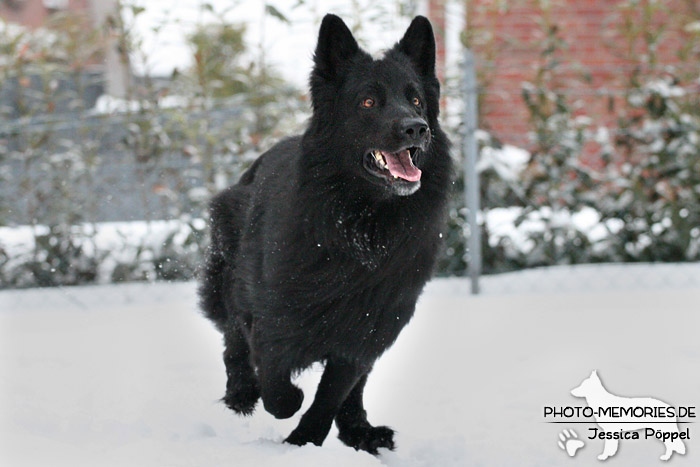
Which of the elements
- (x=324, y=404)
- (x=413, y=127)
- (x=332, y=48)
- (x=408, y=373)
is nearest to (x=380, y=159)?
(x=413, y=127)

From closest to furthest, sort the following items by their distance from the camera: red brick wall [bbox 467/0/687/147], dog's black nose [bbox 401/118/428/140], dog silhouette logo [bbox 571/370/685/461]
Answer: dog's black nose [bbox 401/118/428/140] < dog silhouette logo [bbox 571/370/685/461] < red brick wall [bbox 467/0/687/147]

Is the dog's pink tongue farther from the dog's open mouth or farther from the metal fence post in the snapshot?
the metal fence post

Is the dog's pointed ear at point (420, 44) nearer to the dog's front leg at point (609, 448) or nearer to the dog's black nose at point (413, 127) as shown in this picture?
the dog's black nose at point (413, 127)

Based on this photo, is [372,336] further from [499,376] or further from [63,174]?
[63,174]

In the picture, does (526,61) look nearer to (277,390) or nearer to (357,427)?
(357,427)

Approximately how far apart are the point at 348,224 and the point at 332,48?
672mm

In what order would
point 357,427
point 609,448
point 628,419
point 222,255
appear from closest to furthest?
point 609,448 → point 628,419 → point 357,427 → point 222,255

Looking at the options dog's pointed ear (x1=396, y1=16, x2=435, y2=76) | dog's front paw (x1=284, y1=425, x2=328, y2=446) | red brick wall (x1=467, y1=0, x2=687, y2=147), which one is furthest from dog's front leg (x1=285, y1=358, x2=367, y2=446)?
red brick wall (x1=467, y1=0, x2=687, y2=147)

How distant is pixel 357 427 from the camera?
336 cm

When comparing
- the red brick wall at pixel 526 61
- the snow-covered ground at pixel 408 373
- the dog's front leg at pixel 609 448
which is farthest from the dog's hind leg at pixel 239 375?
the red brick wall at pixel 526 61

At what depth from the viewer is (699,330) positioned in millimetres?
4781

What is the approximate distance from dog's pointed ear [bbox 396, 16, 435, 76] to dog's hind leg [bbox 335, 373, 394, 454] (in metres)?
1.30

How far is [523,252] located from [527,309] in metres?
1.09

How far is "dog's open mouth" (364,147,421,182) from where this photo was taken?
→ 9.21 feet
